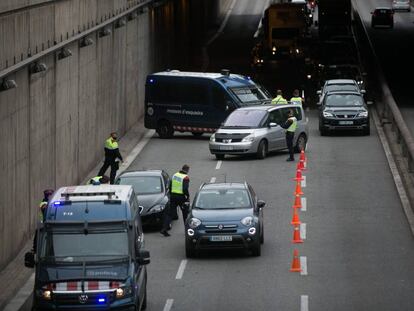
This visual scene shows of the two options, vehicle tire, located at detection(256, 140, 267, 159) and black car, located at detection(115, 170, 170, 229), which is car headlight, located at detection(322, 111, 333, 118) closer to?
vehicle tire, located at detection(256, 140, 267, 159)

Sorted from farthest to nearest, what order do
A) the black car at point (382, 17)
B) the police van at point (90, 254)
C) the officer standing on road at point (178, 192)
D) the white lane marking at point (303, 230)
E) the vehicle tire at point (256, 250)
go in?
Result: the black car at point (382, 17), the officer standing on road at point (178, 192), the white lane marking at point (303, 230), the vehicle tire at point (256, 250), the police van at point (90, 254)

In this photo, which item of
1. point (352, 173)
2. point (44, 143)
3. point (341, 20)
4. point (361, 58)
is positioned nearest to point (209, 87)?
point (352, 173)

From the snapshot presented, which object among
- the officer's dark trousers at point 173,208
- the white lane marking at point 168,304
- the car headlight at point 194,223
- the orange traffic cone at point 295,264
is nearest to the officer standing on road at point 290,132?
the officer's dark trousers at point 173,208

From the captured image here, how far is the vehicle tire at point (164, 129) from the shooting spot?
48.9 metres

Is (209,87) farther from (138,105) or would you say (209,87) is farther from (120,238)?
(120,238)

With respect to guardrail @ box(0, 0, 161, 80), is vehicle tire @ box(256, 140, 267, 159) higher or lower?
lower

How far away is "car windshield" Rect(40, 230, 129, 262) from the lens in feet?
71.7

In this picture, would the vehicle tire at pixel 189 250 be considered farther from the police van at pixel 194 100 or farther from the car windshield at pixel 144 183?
the police van at pixel 194 100

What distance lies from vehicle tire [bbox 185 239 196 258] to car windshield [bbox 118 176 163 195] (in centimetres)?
397

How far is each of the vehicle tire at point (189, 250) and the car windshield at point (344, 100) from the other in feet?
69.2

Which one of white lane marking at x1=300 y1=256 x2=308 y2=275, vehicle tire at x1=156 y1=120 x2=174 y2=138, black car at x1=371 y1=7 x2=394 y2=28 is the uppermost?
white lane marking at x1=300 y1=256 x2=308 y2=275

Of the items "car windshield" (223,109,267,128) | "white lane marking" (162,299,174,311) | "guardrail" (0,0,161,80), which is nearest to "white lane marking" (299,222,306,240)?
"white lane marking" (162,299,174,311)

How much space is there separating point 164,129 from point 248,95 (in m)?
3.28

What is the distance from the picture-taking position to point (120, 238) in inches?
870
